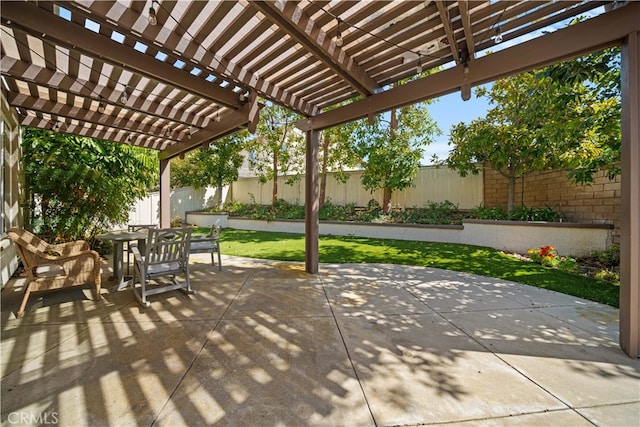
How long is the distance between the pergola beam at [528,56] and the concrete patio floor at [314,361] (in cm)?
270

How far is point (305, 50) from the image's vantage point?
316cm

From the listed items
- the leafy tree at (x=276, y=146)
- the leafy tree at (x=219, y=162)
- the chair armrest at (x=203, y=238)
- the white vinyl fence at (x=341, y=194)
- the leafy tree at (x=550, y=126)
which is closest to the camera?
the leafy tree at (x=550, y=126)

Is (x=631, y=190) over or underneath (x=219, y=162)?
underneath

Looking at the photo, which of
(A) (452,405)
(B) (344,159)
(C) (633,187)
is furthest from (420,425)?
(B) (344,159)

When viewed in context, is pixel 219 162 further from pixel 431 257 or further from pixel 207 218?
pixel 431 257

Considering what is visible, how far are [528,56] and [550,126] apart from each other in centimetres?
346

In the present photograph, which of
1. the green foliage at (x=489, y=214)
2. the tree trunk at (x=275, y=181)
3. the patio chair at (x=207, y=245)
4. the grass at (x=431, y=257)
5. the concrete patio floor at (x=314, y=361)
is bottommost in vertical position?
the concrete patio floor at (x=314, y=361)

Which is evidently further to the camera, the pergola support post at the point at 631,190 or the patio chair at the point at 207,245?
the patio chair at the point at 207,245

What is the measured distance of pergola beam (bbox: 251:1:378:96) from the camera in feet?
7.70

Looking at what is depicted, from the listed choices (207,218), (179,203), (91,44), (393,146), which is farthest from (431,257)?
(179,203)

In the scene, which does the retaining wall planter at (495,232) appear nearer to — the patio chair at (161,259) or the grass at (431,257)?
the grass at (431,257)

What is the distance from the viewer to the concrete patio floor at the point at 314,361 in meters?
1.71

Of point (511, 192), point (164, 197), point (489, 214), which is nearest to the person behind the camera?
point (164, 197)

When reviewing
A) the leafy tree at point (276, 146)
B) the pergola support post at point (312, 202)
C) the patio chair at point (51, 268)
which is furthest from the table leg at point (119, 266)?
the leafy tree at point (276, 146)
